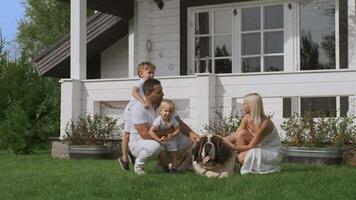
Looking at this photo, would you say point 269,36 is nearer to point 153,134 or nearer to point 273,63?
point 273,63

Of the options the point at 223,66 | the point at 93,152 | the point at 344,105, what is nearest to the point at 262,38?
the point at 223,66

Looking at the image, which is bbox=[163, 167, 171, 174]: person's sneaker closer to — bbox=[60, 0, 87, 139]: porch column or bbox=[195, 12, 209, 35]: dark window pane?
bbox=[60, 0, 87, 139]: porch column

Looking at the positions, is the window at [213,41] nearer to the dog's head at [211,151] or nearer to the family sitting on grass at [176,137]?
the family sitting on grass at [176,137]

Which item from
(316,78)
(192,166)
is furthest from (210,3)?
(192,166)

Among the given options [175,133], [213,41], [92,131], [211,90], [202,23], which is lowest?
[92,131]

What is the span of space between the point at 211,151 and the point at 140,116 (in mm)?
1055

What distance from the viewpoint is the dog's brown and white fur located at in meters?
6.97

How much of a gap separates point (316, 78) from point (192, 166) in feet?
9.90

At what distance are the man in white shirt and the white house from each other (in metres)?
2.56

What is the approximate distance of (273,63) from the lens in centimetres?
1262

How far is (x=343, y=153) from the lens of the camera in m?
8.76

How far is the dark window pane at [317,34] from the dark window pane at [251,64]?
0.87 m

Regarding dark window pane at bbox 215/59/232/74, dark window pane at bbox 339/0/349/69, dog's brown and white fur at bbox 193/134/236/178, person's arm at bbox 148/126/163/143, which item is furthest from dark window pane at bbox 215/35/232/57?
dog's brown and white fur at bbox 193/134/236/178

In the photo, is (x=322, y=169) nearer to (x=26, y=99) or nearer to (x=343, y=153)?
(x=343, y=153)
